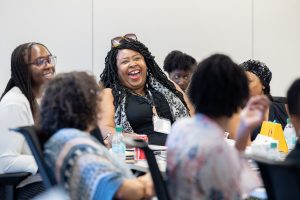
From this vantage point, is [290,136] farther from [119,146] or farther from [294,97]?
[294,97]

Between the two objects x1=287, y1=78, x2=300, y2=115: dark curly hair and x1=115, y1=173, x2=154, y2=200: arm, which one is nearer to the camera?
x1=115, y1=173, x2=154, y2=200: arm

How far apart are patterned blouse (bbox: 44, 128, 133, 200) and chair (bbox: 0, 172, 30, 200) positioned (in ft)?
2.74

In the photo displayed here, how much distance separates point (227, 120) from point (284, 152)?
1542 millimetres

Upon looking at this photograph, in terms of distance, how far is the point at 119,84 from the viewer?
13.0 feet

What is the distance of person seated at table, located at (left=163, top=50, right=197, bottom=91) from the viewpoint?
16.0 feet

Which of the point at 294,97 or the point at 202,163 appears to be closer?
the point at 202,163

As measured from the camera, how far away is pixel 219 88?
164 cm

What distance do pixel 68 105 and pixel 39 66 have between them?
135 centimetres

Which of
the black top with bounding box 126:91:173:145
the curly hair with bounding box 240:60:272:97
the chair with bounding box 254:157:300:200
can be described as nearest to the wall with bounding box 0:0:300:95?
the curly hair with bounding box 240:60:272:97

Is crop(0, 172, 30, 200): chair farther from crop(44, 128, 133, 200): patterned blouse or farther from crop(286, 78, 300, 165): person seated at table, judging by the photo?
crop(286, 78, 300, 165): person seated at table

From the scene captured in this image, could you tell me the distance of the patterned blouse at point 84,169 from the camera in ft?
5.38

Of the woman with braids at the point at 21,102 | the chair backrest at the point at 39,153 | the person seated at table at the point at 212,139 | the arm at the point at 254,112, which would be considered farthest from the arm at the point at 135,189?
the woman with braids at the point at 21,102

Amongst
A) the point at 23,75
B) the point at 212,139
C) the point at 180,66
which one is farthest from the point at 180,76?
the point at 212,139

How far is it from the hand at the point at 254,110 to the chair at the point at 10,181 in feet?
4.07
